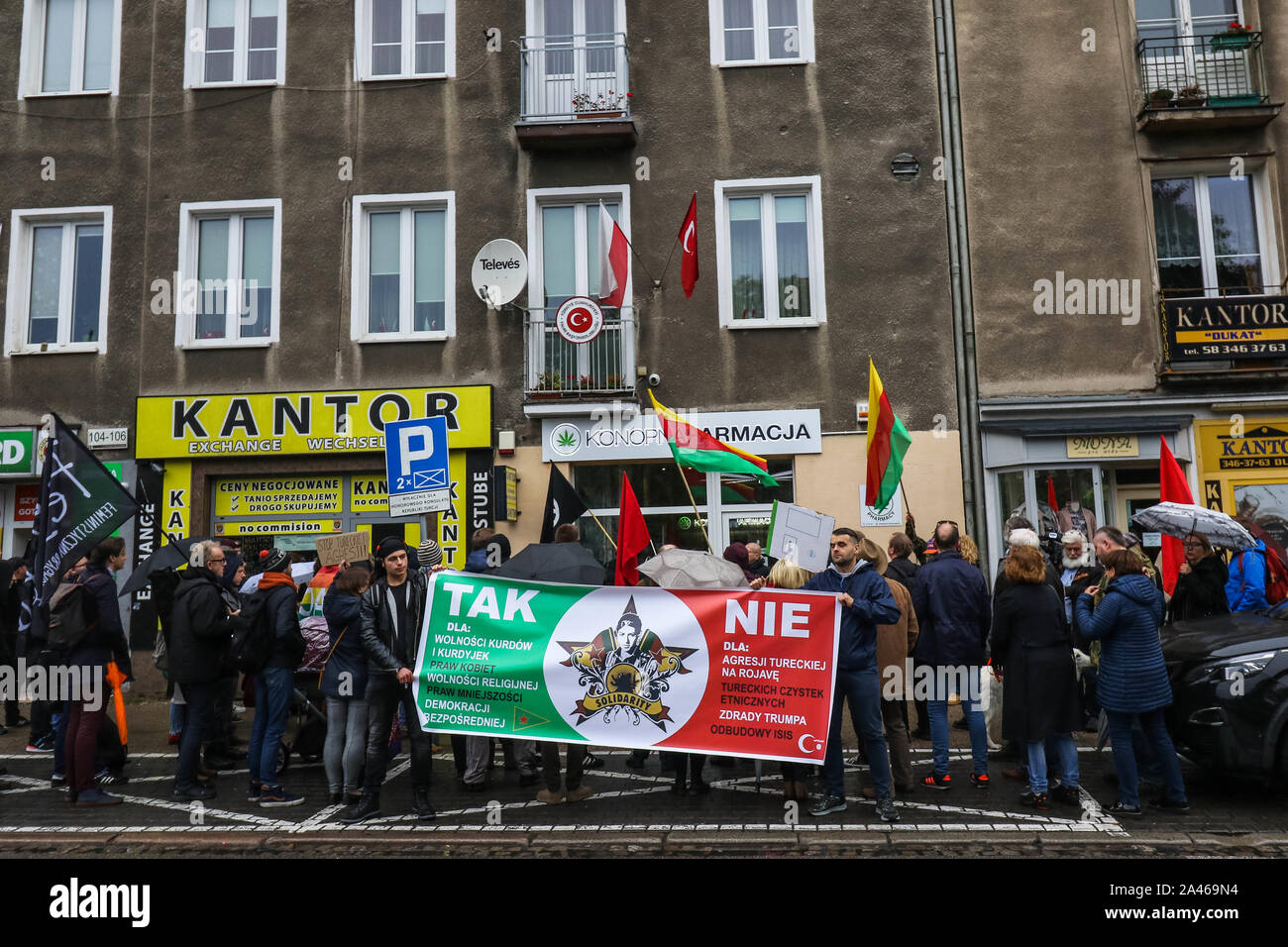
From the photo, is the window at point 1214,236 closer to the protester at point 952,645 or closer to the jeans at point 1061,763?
the protester at point 952,645

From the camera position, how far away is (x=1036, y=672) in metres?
7.28

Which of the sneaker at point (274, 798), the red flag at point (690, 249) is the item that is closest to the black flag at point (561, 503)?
the sneaker at point (274, 798)

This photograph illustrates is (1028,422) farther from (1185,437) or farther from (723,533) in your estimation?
(723,533)

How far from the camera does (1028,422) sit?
546 inches

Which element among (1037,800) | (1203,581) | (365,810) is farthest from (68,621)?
(1203,581)

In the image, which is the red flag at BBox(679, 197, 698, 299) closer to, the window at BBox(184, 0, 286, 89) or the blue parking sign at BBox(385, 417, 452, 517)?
the blue parking sign at BBox(385, 417, 452, 517)

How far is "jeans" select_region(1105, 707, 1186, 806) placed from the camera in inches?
286

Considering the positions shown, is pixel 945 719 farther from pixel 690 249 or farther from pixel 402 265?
pixel 402 265

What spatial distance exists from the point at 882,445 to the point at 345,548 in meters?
5.50

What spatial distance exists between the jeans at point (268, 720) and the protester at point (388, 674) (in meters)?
0.85

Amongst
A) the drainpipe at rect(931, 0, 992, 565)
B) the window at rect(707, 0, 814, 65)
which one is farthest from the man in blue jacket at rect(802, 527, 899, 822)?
the window at rect(707, 0, 814, 65)

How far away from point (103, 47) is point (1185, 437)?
1629 centimetres

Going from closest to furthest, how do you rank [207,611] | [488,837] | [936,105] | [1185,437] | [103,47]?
[488,837], [207,611], [1185,437], [936,105], [103,47]

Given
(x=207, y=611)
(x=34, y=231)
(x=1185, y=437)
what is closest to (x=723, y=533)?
(x=1185, y=437)
